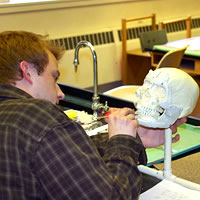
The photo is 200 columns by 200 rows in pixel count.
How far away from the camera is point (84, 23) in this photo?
436 centimetres

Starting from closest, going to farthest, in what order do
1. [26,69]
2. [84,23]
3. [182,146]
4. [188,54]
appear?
[26,69] < [182,146] < [188,54] < [84,23]

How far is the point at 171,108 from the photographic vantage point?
1.18 meters

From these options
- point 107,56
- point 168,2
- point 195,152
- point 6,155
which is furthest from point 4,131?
point 168,2

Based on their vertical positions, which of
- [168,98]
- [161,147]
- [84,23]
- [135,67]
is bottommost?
[135,67]

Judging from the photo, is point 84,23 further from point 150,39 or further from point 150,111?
point 150,111

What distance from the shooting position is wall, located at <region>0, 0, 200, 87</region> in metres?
→ 3.93

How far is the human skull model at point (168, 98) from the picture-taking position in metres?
1.19

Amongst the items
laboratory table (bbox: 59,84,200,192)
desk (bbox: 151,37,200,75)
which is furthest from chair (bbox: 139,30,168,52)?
laboratory table (bbox: 59,84,200,192)

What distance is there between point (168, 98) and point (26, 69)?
433 millimetres

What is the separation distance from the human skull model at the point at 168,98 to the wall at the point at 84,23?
2.81 meters

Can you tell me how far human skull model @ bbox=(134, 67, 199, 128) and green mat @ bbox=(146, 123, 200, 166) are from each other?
0.36 m

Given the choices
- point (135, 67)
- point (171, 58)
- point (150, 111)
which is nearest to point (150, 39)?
point (135, 67)

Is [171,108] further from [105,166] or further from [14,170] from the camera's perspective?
[14,170]

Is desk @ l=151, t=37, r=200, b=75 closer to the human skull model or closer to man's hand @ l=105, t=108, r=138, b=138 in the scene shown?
the human skull model
